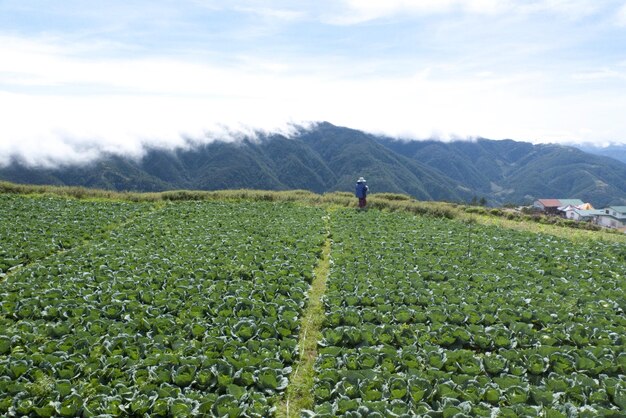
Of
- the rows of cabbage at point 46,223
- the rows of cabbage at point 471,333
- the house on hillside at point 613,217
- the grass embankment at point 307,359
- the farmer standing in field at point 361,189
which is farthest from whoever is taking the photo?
the house on hillside at point 613,217

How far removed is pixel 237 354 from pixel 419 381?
3519 mm

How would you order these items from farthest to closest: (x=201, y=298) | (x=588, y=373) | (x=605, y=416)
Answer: (x=201, y=298) < (x=588, y=373) < (x=605, y=416)

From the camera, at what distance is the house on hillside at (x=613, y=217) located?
355 feet

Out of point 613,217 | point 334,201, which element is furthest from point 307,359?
point 613,217

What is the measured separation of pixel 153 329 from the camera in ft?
30.5

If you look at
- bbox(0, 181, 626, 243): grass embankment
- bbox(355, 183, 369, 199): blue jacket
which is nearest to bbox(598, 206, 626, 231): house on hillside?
bbox(0, 181, 626, 243): grass embankment

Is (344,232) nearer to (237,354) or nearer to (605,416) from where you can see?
(237,354)

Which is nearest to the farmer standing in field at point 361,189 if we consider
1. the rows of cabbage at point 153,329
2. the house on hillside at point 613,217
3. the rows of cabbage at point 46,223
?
the rows of cabbage at point 153,329

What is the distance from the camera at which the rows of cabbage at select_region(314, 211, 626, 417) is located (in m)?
6.93

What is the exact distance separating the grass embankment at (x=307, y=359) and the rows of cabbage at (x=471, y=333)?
0.27 meters

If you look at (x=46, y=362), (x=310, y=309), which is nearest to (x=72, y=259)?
(x=46, y=362)

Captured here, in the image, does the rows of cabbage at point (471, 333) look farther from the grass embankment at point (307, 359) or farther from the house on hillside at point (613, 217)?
the house on hillside at point (613, 217)

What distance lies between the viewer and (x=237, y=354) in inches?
323

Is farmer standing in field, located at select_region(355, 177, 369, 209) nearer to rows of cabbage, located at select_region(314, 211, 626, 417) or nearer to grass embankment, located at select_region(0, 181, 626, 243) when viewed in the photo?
grass embankment, located at select_region(0, 181, 626, 243)
